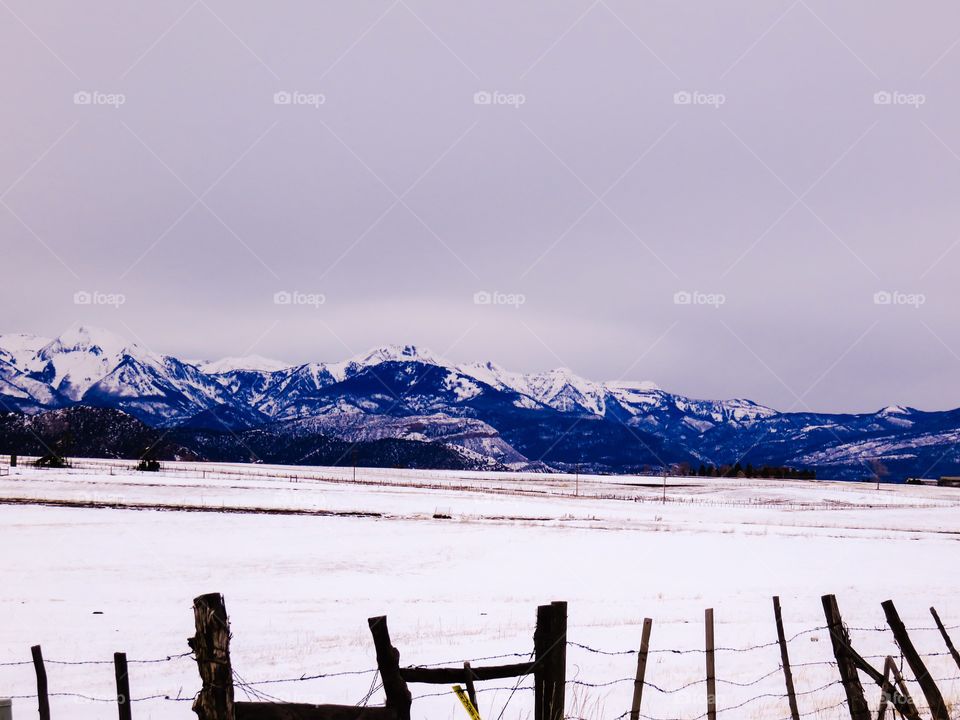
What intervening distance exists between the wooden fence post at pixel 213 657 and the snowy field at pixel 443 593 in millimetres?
4483

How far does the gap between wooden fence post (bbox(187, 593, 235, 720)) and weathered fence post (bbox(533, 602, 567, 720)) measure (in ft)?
10.1

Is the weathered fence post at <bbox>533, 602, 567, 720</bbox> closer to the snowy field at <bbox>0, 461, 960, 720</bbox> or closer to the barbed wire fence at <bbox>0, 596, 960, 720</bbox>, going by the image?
the barbed wire fence at <bbox>0, 596, 960, 720</bbox>

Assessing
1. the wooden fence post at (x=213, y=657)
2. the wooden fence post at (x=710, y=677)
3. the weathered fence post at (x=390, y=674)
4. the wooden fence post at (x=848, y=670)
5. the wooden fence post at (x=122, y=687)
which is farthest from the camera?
the wooden fence post at (x=710, y=677)

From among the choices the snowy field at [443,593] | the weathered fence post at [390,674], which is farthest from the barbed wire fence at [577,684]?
the snowy field at [443,593]

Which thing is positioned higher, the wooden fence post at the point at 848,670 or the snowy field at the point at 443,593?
the wooden fence post at the point at 848,670

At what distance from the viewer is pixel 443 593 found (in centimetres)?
2752

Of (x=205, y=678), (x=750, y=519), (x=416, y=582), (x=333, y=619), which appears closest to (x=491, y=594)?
(x=416, y=582)

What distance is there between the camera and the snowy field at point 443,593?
1505cm

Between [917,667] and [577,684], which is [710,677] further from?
[577,684]

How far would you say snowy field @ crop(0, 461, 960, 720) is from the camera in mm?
15047

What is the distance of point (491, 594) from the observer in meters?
27.4

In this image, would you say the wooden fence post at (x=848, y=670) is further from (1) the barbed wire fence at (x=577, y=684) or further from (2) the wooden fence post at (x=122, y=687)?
(2) the wooden fence post at (x=122, y=687)

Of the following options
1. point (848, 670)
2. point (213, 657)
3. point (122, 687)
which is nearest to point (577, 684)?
point (848, 670)

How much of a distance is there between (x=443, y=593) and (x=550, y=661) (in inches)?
749
